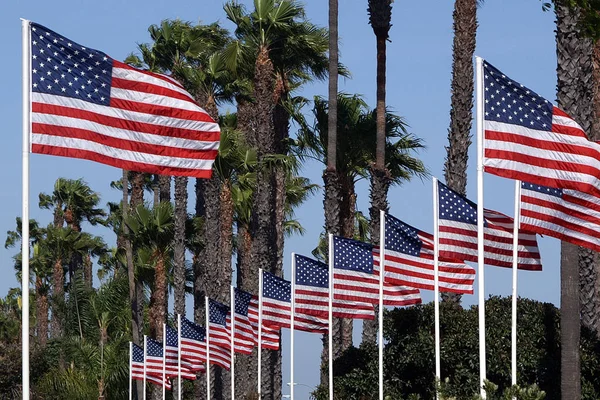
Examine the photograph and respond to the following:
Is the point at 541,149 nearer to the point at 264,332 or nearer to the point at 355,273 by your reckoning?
the point at 355,273

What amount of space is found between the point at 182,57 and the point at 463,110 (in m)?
26.3

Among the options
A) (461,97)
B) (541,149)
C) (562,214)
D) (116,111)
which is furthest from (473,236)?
(461,97)

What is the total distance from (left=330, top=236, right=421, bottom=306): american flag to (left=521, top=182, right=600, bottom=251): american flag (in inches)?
437

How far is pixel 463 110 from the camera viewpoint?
3644 centimetres

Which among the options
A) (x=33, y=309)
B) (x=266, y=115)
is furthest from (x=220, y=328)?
(x=33, y=309)

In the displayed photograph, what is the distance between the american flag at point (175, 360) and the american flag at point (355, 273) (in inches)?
709

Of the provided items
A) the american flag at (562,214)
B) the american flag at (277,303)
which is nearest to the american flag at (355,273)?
the american flag at (277,303)

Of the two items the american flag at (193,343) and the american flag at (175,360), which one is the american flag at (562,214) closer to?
the american flag at (193,343)

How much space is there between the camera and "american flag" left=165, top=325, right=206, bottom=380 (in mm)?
50094

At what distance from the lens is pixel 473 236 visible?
Result: 25547 mm

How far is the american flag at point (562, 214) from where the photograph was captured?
2033cm

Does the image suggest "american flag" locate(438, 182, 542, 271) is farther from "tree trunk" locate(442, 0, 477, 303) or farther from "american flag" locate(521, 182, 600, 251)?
"tree trunk" locate(442, 0, 477, 303)

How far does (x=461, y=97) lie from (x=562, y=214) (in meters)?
16.2

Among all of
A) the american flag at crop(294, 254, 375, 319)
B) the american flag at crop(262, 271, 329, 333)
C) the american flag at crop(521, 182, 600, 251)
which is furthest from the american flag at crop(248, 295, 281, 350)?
the american flag at crop(521, 182, 600, 251)
